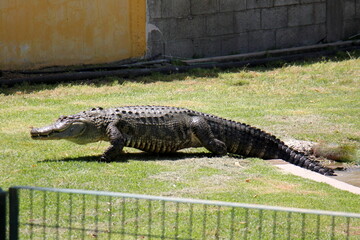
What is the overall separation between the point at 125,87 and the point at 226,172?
5854 millimetres

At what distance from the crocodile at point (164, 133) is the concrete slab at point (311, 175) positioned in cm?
36

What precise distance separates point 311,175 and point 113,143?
8.02 ft

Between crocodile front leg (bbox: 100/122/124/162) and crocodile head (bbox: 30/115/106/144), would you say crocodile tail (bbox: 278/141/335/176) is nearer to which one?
crocodile front leg (bbox: 100/122/124/162)

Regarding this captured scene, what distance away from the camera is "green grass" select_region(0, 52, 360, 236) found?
7.79m

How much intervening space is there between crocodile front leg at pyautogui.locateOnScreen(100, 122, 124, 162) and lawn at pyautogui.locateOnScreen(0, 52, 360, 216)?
164 mm

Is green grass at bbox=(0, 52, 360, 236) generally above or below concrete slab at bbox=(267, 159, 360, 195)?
above

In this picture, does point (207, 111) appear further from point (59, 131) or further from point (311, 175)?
point (59, 131)

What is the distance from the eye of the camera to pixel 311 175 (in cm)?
888

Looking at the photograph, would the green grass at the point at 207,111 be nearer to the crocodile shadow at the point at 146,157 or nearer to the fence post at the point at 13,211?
the crocodile shadow at the point at 146,157

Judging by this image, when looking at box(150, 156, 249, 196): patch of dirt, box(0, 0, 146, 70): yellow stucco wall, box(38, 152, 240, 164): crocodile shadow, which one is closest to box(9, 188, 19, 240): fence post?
box(150, 156, 249, 196): patch of dirt

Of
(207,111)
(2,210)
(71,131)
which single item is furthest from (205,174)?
(2,210)

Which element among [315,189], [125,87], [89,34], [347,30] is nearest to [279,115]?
[125,87]

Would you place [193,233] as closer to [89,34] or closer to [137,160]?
[137,160]

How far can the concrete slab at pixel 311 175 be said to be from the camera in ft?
27.5
